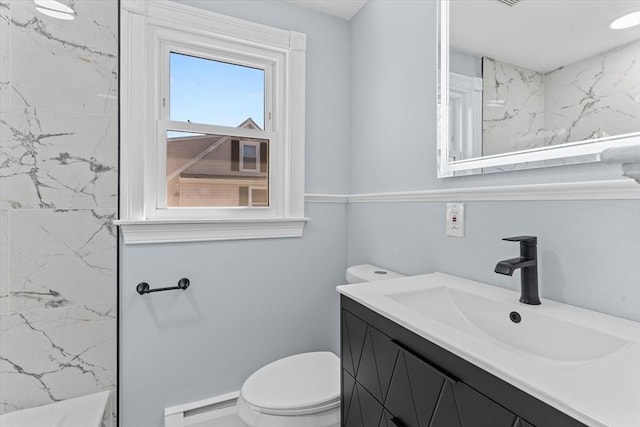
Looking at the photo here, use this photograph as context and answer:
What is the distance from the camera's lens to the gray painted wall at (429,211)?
80cm

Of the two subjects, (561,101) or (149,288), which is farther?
(149,288)

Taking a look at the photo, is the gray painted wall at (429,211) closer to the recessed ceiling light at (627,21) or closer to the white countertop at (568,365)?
the white countertop at (568,365)

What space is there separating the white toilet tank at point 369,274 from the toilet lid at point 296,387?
0.40 meters

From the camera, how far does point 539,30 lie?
97 centimetres

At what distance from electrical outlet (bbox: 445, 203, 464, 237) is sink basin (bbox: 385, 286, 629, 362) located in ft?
0.78

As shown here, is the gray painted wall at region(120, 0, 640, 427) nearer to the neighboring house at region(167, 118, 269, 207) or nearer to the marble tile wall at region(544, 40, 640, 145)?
the marble tile wall at region(544, 40, 640, 145)

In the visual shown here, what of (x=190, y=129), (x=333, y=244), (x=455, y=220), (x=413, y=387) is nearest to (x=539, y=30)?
(x=455, y=220)

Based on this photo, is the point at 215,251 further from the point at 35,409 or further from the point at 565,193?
the point at 565,193

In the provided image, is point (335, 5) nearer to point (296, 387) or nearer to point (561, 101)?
point (561, 101)

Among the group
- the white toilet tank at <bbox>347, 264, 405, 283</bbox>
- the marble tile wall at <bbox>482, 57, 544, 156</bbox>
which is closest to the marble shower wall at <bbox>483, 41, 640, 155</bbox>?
the marble tile wall at <bbox>482, 57, 544, 156</bbox>

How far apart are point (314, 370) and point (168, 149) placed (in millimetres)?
1265

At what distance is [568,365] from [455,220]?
57 cm

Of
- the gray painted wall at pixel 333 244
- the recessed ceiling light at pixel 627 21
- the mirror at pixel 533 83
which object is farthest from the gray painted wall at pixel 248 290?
the recessed ceiling light at pixel 627 21

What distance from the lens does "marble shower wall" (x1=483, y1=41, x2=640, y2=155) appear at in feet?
2.56
